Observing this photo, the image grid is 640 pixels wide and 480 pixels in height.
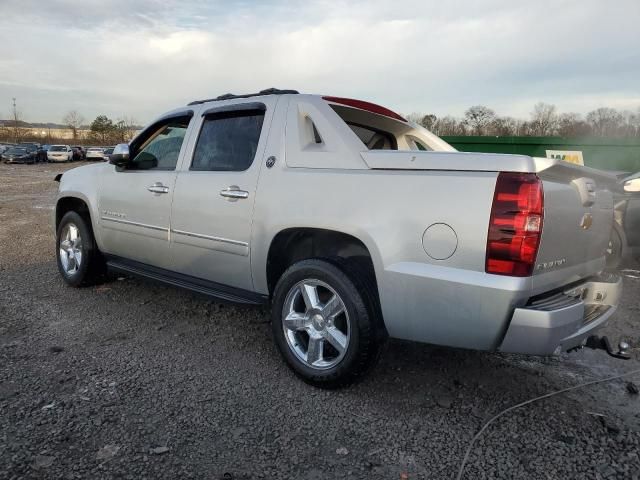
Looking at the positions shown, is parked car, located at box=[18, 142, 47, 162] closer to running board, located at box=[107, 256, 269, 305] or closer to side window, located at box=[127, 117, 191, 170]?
side window, located at box=[127, 117, 191, 170]

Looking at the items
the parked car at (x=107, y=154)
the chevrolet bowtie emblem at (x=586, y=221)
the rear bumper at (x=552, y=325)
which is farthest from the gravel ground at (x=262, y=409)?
the parked car at (x=107, y=154)

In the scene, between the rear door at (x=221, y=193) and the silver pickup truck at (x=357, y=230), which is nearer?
the silver pickup truck at (x=357, y=230)

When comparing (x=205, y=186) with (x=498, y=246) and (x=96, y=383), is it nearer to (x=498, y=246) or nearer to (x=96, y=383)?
(x=96, y=383)

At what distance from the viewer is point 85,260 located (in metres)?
5.05

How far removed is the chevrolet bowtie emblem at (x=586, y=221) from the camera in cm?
283

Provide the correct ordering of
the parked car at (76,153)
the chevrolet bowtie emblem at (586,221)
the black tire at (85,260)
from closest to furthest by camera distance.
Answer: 1. the chevrolet bowtie emblem at (586,221)
2. the black tire at (85,260)
3. the parked car at (76,153)

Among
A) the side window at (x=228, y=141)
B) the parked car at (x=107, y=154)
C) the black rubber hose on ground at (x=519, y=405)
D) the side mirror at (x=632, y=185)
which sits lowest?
the black rubber hose on ground at (x=519, y=405)

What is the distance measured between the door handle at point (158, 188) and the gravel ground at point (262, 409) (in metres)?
1.11

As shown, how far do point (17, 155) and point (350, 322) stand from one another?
146 ft

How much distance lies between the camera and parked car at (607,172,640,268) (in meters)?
6.51

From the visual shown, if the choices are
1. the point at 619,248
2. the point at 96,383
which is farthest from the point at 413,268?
the point at 619,248

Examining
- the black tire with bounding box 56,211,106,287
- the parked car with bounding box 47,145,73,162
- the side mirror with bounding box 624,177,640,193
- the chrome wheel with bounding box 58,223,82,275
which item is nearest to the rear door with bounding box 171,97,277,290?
the black tire with bounding box 56,211,106,287

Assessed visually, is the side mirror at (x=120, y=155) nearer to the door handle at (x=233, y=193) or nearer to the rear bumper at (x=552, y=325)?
the door handle at (x=233, y=193)

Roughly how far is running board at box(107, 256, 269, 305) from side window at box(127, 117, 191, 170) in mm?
863
